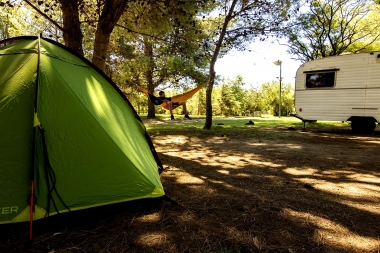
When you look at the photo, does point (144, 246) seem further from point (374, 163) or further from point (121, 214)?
point (374, 163)

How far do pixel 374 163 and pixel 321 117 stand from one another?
425 cm

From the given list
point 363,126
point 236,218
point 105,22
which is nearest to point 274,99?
point 363,126

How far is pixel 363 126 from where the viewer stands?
653 cm

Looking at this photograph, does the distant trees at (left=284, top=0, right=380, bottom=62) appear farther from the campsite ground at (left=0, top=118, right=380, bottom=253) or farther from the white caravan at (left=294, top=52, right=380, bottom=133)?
the campsite ground at (left=0, top=118, right=380, bottom=253)

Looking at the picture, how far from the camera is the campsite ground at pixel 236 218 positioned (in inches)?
52.7

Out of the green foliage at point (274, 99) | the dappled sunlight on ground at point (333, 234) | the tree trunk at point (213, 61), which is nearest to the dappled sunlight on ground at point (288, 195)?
the dappled sunlight on ground at point (333, 234)

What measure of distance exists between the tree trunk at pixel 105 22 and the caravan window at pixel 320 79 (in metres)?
5.73

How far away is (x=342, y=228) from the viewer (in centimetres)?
152

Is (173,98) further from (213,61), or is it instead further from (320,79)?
(320,79)

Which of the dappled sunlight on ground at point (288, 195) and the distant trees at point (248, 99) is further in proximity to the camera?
the distant trees at point (248, 99)

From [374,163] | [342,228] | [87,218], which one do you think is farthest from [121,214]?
[374,163]

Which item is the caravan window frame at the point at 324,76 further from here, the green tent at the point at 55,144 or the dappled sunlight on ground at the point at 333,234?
the green tent at the point at 55,144

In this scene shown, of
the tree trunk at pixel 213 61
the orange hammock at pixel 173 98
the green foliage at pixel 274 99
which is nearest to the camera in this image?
the tree trunk at pixel 213 61

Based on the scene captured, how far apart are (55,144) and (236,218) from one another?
133 cm
